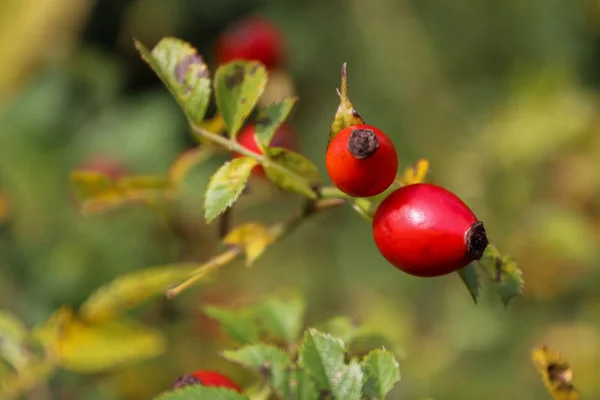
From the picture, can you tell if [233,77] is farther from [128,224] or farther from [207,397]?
[128,224]

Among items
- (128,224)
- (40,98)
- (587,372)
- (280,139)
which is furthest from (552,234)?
(40,98)

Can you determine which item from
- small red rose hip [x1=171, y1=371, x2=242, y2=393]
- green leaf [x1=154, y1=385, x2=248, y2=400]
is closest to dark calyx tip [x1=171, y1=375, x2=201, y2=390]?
small red rose hip [x1=171, y1=371, x2=242, y2=393]

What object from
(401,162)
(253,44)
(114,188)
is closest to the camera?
(114,188)

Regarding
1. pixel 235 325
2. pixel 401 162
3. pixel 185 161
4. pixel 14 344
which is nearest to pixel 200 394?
pixel 235 325

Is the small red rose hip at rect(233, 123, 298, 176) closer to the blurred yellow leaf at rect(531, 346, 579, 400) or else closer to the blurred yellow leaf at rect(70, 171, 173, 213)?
the blurred yellow leaf at rect(70, 171, 173, 213)

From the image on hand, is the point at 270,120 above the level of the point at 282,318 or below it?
above

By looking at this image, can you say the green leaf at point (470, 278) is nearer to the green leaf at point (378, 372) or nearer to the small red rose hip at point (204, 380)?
the green leaf at point (378, 372)

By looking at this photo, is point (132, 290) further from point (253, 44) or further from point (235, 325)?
point (253, 44)
